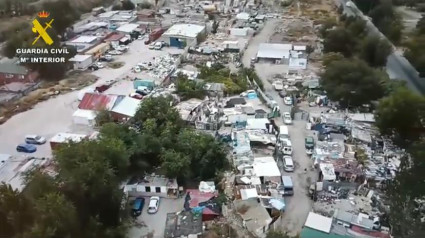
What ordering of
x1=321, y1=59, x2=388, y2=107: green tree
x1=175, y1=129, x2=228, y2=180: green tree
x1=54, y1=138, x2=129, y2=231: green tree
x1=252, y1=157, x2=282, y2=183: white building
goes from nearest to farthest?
1. x1=54, y1=138, x2=129, y2=231: green tree
2. x1=252, y1=157, x2=282, y2=183: white building
3. x1=175, y1=129, x2=228, y2=180: green tree
4. x1=321, y1=59, x2=388, y2=107: green tree

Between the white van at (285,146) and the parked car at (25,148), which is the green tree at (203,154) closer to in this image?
the white van at (285,146)

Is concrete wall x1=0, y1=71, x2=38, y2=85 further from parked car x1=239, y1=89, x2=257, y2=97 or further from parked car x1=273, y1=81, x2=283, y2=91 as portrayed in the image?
parked car x1=273, y1=81, x2=283, y2=91

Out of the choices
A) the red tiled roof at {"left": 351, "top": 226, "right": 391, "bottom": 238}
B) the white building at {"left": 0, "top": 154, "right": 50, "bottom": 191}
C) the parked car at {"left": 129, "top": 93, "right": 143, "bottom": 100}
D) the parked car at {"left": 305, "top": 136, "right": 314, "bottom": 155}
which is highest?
the red tiled roof at {"left": 351, "top": 226, "right": 391, "bottom": 238}

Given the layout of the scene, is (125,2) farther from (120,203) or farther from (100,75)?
(120,203)

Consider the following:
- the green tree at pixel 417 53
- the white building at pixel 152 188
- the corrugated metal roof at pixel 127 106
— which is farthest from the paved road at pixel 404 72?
the white building at pixel 152 188

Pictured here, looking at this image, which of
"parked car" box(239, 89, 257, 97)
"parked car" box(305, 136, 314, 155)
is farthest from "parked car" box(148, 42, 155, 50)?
"parked car" box(305, 136, 314, 155)

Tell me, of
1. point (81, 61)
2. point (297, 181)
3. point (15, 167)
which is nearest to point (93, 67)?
point (81, 61)
